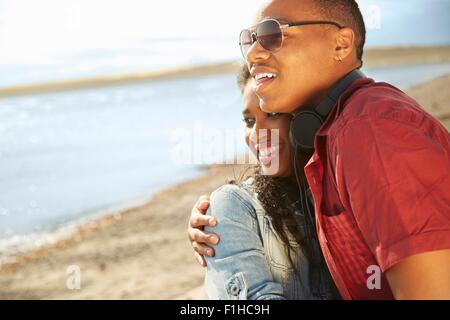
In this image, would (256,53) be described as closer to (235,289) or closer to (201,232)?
(201,232)

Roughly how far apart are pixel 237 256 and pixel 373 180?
0.72 m

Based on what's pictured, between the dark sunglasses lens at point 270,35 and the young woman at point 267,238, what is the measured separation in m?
0.41

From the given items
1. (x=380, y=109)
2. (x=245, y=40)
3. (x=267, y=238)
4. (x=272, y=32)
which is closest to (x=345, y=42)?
(x=272, y=32)

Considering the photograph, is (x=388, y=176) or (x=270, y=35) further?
(x=270, y=35)

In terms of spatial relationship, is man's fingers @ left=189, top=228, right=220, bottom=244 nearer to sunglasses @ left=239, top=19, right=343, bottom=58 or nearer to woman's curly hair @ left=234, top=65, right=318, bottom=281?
woman's curly hair @ left=234, top=65, right=318, bottom=281

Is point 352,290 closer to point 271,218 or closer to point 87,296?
point 271,218

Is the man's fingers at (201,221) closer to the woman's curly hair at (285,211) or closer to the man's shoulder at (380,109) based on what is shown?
the woman's curly hair at (285,211)

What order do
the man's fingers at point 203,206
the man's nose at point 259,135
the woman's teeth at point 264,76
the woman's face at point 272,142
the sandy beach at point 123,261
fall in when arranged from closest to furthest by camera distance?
the woman's teeth at point 264,76 < the man's fingers at point 203,206 < the woman's face at point 272,142 < the man's nose at point 259,135 < the sandy beach at point 123,261

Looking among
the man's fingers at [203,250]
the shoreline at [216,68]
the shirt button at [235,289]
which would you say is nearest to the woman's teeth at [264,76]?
the man's fingers at [203,250]

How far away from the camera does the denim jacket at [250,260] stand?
201 cm

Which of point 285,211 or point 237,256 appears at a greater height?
point 285,211

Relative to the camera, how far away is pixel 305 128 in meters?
2.08

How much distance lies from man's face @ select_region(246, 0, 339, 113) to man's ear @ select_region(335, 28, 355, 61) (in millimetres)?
23

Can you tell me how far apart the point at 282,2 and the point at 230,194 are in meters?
0.78
